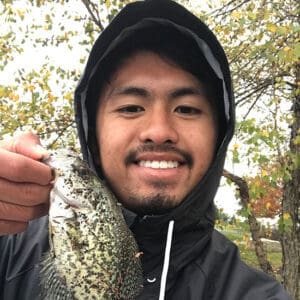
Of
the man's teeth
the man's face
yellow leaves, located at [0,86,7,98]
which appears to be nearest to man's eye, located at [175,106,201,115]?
the man's face

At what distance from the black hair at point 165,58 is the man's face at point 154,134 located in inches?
1.8

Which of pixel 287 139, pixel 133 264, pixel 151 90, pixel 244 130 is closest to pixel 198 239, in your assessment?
pixel 133 264

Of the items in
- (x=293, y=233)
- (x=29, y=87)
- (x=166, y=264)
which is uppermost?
(x=29, y=87)

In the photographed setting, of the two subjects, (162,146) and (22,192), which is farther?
(162,146)

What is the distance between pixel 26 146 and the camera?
1.94m

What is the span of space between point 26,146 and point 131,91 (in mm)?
887

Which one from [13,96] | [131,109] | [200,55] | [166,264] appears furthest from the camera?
[13,96]

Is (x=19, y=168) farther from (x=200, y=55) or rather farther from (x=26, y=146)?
(x=200, y=55)

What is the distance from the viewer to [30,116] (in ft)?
21.5

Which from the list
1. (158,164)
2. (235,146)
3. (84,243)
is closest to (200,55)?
(158,164)

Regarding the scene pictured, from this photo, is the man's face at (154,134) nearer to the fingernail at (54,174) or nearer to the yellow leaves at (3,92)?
the fingernail at (54,174)

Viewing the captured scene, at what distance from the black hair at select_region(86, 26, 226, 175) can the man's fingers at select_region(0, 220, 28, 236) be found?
31.2 inches

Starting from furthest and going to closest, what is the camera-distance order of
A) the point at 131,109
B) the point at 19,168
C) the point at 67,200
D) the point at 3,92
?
the point at 3,92
the point at 131,109
the point at 67,200
the point at 19,168

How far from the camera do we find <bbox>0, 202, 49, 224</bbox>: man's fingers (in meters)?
1.96
